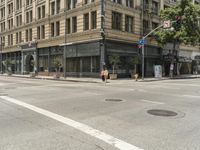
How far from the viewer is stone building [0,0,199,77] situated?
3334 cm

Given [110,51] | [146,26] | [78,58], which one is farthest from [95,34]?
[146,26]

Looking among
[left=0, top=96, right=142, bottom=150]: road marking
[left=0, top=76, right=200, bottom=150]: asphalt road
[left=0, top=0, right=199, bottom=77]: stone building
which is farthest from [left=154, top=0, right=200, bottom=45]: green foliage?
[left=0, top=96, right=142, bottom=150]: road marking

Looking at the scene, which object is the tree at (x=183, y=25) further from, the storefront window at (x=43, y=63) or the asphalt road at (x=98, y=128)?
the asphalt road at (x=98, y=128)

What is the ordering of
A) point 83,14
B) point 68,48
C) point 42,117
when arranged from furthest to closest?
point 68,48 < point 83,14 < point 42,117

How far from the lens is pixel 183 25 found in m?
37.0

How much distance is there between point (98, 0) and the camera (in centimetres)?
3297

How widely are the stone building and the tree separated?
322 centimetres

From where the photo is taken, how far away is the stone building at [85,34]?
109 feet

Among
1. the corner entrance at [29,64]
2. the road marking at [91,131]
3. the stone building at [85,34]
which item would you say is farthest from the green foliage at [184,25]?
the road marking at [91,131]

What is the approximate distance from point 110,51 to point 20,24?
2590 centimetres

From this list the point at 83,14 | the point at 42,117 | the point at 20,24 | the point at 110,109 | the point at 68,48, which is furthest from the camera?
the point at 20,24

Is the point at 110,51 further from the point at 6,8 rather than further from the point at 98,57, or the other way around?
the point at 6,8

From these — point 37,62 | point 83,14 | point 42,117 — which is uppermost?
point 83,14

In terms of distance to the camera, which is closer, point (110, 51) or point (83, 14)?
point (110, 51)
